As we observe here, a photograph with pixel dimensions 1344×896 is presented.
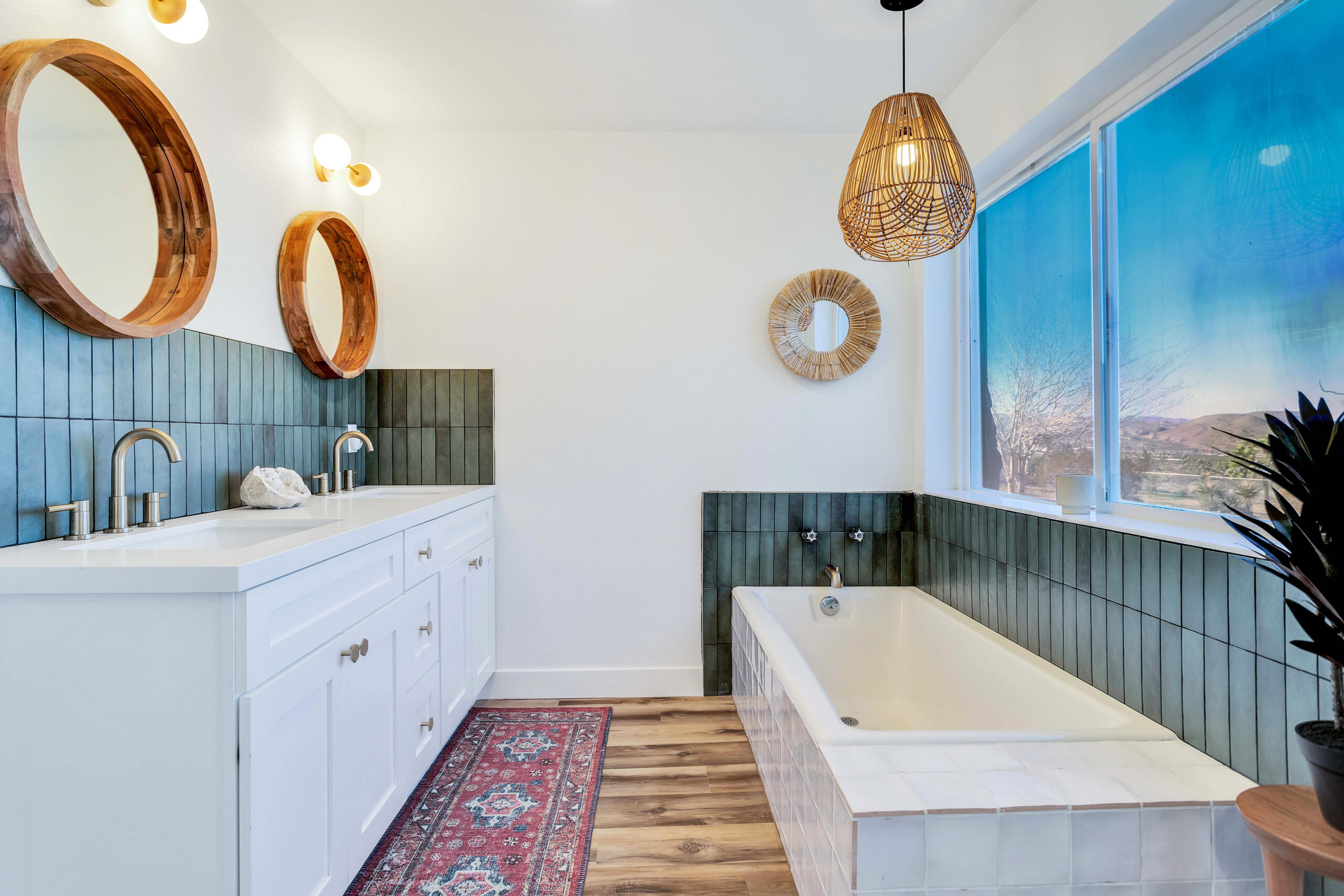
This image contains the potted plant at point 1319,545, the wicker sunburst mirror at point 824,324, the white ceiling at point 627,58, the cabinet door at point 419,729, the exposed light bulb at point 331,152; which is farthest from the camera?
the wicker sunburst mirror at point 824,324

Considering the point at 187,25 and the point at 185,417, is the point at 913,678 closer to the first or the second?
the point at 185,417

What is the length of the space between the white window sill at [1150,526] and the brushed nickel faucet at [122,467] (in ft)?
7.00

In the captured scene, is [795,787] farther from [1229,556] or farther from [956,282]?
[956,282]

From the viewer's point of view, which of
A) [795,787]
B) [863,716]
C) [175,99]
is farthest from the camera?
[863,716]

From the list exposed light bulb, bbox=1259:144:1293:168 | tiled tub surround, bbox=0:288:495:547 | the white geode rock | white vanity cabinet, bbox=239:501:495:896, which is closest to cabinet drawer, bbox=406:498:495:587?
white vanity cabinet, bbox=239:501:495:896

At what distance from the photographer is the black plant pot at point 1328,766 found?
88cm

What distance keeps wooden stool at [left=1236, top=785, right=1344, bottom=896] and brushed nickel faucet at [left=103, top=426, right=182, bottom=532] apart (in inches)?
81.1

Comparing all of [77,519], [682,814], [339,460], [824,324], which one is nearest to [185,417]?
[77,519]

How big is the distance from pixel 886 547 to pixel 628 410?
1.29 m

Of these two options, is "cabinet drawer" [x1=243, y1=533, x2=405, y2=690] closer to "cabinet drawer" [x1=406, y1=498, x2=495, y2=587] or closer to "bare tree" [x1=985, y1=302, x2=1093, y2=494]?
"cabinet drawer" [x1=406, y1=498, x2=495, y2=587]

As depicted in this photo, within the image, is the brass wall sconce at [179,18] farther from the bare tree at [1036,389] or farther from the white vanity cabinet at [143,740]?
the bare tree at [1036,389]

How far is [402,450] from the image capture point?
2.93 m

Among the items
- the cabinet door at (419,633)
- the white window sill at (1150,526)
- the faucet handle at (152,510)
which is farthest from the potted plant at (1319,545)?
the faucet handle at (152,510)

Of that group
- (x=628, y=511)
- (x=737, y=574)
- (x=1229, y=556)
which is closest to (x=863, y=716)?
(x=737, y=574)
